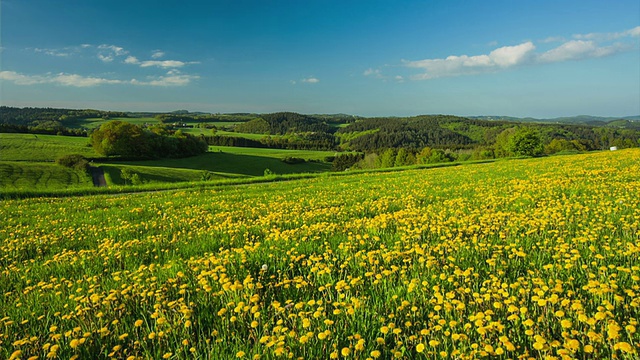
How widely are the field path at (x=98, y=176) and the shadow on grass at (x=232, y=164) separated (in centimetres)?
1083

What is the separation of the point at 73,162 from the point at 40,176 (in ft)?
44.4

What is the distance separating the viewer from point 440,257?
4.84m

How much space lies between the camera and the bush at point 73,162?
75.4m

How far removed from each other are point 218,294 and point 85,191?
77.0 feet

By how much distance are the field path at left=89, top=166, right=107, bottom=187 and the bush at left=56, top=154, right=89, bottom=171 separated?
1555 mm

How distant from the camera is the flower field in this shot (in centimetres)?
282

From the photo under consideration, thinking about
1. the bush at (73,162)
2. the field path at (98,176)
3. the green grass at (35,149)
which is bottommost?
the field path at (98,176)

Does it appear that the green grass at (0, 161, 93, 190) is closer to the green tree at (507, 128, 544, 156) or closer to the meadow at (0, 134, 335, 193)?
the meadow at (0, 134, 335, 193)

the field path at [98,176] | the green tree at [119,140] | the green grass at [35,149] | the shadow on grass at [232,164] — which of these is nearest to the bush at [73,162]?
the field path at [98,176]

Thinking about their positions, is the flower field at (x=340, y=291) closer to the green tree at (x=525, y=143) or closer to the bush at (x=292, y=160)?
the green tree at (x=525, y=143)

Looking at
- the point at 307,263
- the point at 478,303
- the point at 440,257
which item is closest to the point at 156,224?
the point at 307,263

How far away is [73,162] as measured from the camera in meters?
77.4

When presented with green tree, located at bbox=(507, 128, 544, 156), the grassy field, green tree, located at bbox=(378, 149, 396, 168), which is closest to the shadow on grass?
the grassy field

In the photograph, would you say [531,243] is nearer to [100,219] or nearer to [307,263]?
[307,263]
